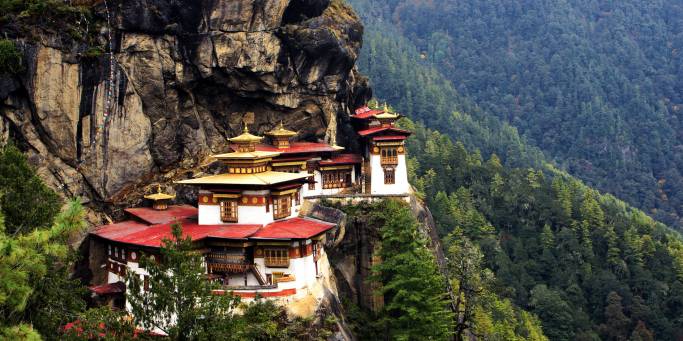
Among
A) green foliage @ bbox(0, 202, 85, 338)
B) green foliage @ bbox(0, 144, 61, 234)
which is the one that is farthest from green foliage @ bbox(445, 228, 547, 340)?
green foliage @ bbox(0, 144, 61, 234)

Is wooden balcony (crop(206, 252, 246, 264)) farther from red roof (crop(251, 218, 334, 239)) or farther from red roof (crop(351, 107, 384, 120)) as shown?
red roof (crop(351, 107, 384, 120))

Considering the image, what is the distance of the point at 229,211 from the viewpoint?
31.5m

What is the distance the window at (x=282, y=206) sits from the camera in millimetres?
32094

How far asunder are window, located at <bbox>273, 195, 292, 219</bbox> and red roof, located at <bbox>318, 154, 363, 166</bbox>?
7.61 meters

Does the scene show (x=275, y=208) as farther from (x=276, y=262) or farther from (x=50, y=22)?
(x=50, y=22)

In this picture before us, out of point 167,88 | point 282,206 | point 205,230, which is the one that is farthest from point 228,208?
point 167,88

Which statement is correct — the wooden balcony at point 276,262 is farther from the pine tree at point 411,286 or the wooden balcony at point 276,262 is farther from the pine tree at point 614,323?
the pine tree at point 614,323

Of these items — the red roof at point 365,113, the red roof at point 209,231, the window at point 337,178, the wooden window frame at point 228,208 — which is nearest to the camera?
the red roof at point 209,231

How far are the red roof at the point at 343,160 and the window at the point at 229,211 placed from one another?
31.6 ft

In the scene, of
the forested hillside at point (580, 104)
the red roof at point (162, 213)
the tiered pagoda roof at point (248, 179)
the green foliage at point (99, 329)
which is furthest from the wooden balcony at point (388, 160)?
the forested hillside at point (580, 104)

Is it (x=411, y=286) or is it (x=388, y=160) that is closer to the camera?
(x=411, y=286)

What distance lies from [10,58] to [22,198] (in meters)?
9.38

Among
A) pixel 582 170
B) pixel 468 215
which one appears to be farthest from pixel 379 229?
pixel 582 170

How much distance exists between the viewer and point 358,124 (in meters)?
44.8
